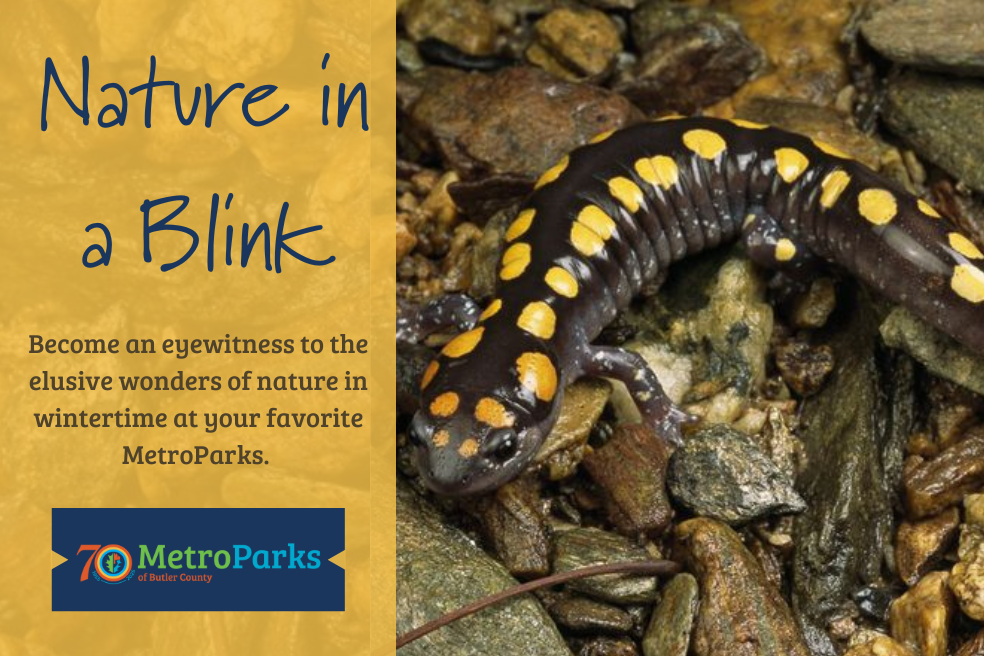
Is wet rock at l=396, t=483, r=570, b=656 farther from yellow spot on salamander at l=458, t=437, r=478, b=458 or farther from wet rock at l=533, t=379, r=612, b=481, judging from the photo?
wet rock at l=533, t=379, r=612, b=481

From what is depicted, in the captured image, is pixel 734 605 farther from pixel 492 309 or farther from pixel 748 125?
pixel 748 125

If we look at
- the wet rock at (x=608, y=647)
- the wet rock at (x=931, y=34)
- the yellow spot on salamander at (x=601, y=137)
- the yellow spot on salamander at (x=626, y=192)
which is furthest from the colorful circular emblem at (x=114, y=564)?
the wet rock at (x=931, y=34)

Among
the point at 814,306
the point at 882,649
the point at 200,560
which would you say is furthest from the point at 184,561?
the point at 814,306

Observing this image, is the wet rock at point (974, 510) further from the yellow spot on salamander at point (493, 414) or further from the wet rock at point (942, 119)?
the yellow spot on salamander at point (493, 414)

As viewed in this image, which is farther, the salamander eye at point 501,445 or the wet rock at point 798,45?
the wet rock at point 798,45

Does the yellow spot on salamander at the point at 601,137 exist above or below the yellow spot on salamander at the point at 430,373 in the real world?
above
